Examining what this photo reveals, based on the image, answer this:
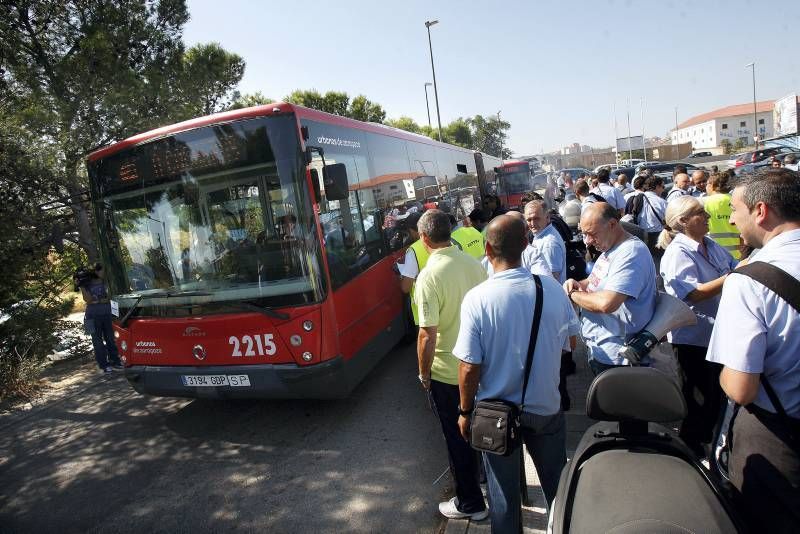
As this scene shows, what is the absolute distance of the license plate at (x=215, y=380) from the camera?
15.1 feet

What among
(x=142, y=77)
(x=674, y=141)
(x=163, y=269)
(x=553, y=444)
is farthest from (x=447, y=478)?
(x=674, y=141)

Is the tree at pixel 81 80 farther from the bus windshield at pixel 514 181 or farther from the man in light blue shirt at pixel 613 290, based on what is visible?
the bus windshield at pixel 514 181

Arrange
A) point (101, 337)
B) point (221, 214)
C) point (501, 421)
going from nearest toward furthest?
point (501, 421) < point (221, 214) < point (101, 337)

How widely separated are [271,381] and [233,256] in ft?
3.93

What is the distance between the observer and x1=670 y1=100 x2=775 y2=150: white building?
9888 centimetres

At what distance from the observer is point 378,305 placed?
589 cm

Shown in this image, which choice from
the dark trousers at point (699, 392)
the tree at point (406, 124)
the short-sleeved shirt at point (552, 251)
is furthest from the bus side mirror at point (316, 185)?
the tree at point (406, 124)

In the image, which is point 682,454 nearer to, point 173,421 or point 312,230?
point 312,230

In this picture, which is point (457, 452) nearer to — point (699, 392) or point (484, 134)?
point (699, 392)

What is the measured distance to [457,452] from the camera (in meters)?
3.15

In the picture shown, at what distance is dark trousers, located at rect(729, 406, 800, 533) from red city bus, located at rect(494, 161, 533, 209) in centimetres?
2347

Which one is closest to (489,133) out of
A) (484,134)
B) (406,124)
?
(484,134)

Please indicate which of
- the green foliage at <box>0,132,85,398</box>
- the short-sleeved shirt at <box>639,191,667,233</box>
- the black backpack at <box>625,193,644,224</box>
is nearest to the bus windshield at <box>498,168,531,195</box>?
the black backpack at <box>625,193,644,224</box>

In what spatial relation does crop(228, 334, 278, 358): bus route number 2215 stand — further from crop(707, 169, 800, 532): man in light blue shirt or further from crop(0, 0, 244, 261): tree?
crop(0, 0, 244, 261): tree
